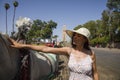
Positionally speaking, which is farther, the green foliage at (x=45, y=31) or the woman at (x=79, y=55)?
the green foliage at (x=45, y=31)

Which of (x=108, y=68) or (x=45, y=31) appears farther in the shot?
(x=45, y=31)

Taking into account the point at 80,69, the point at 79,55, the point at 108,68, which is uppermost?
the point at 79,55

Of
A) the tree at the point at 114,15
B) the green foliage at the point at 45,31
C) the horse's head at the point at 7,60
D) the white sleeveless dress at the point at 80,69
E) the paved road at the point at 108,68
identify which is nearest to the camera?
the horse's head at the point at 7,60

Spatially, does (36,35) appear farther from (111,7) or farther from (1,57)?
(1,57)

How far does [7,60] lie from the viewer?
2492 mm

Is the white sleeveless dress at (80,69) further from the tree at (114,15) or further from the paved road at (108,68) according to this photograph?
the tree at (114,15)

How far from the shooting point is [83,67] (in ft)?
11.8

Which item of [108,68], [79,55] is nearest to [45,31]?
[108,68]

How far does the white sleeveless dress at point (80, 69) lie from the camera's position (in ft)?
11.8

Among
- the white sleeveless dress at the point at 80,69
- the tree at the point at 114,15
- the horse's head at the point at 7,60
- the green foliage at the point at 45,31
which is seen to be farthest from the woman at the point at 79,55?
the green foliage at the point at 45,31

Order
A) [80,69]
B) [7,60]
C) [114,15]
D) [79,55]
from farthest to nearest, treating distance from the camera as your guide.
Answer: [114,15] < [79,55] < [80,69] < [7,60]

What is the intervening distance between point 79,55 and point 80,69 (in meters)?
0.22

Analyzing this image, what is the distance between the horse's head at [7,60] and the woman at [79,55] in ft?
2.62

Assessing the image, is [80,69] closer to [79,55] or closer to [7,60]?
[79,55]
